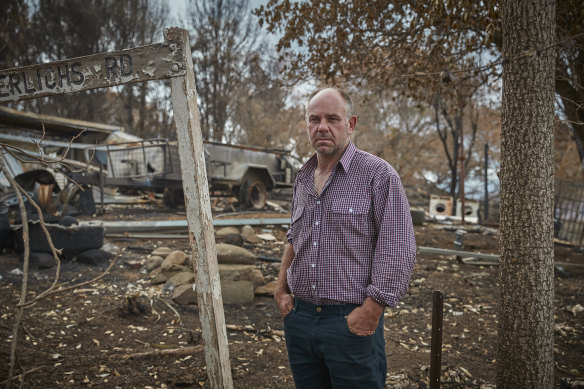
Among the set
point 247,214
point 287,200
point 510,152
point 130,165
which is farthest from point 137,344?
point 287,200

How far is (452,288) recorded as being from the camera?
6.32m

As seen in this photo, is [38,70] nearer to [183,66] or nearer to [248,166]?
[183,66]

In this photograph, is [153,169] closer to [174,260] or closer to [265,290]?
[174,260]

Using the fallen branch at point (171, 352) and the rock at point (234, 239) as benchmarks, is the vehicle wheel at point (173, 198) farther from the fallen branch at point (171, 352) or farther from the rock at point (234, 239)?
the fallen branch at point (171, 352)

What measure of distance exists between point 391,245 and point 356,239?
162mm

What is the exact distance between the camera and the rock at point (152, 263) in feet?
21.1

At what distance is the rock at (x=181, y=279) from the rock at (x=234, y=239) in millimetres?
2067

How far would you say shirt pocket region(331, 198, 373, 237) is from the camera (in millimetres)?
1847

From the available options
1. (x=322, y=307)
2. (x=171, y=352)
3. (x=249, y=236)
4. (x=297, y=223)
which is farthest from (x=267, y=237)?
(x=322, y=307)

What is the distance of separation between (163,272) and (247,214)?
16.8 feet

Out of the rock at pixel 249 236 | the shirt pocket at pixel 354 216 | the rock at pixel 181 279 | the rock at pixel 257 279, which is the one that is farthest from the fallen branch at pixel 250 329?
the rock at pixel 249 236

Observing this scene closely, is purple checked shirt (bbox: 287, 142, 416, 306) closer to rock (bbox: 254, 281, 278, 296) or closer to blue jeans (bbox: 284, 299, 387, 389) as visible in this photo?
blue jeans (bbox: 284, 299, 387, 389)

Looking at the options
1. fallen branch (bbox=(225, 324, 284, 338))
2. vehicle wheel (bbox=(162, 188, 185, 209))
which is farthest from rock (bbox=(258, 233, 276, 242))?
vehicle wheel (bbox=(162, 188, 185, 209))

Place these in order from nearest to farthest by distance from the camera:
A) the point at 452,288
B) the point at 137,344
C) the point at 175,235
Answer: the point at 137,344 → the point at 452,288 → the point at 175,235
